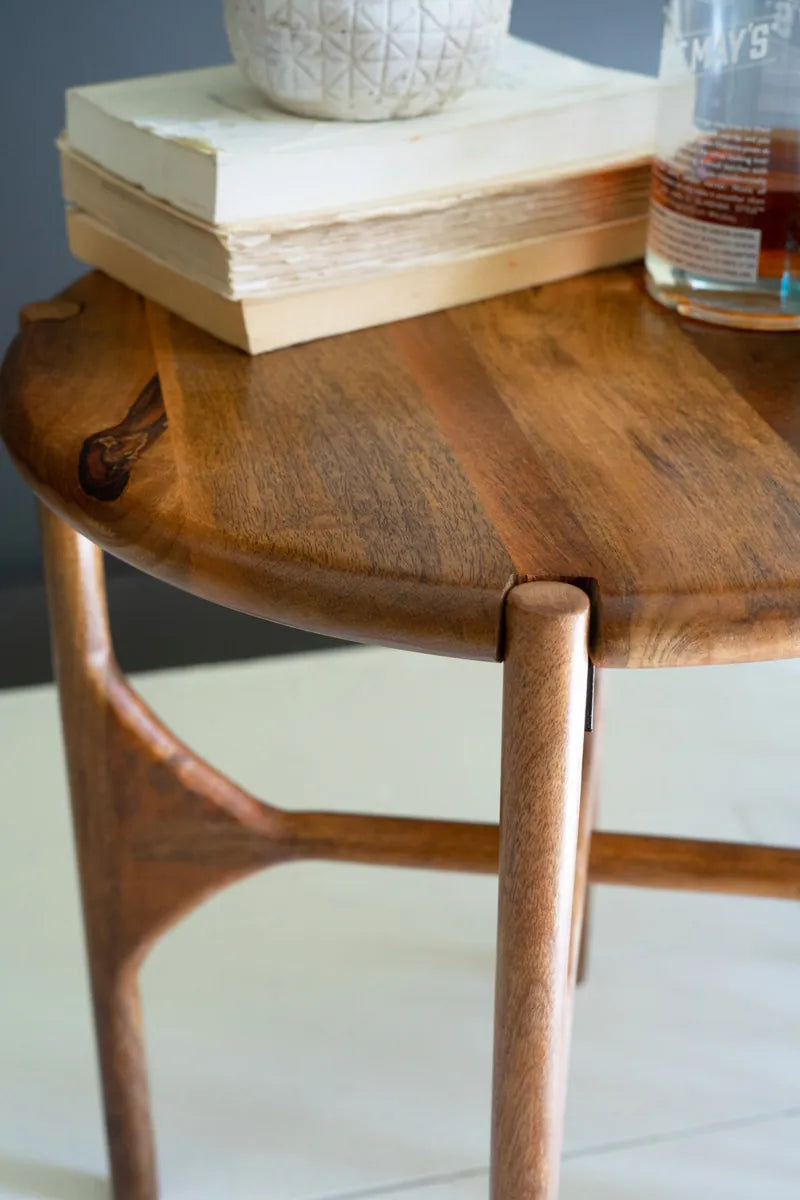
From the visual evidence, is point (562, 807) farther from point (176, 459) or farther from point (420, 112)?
point (420, 112)

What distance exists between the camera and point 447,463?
48 centimetres

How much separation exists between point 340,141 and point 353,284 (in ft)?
0.19

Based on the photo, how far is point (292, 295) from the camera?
56cm

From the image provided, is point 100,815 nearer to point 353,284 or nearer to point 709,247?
point 353,284

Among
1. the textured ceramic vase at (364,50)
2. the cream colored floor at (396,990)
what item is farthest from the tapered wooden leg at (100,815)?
the textured ceramic vase at (364,50)

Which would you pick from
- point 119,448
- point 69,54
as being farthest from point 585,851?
point 69,54

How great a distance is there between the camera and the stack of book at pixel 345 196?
55 cm

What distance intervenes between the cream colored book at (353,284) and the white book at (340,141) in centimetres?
3

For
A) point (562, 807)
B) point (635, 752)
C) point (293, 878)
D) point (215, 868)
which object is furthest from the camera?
point (635, 752)

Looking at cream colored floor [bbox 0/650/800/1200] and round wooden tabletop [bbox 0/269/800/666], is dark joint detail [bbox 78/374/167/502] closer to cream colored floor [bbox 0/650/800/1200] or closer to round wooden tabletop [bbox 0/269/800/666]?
round wooden tabletop [bbox 0/269/800/666]

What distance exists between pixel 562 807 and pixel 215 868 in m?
0.30

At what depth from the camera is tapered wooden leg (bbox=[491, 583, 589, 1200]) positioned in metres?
0.40

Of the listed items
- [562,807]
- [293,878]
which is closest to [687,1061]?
[293,878]

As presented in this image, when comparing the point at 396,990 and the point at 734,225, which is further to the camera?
the point at 396,990
